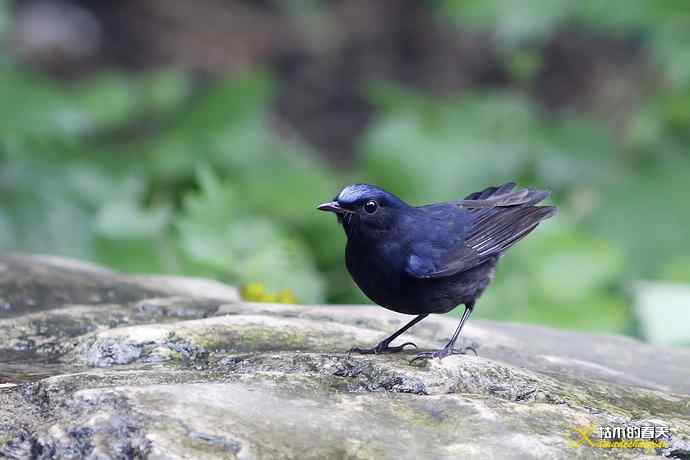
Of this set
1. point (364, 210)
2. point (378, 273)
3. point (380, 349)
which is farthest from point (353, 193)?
point (380, 349)

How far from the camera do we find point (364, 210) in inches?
138

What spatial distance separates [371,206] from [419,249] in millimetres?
236

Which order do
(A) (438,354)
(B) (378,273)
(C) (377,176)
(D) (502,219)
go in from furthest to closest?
1. (C) (377,176)
2. (D) (502,219)
3. (B) (378,273)
4. (A) (438,354)

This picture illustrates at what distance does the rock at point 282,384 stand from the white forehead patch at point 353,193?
45 cm

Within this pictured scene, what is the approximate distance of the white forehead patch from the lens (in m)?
3.47

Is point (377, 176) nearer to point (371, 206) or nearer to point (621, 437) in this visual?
point (371, 206)

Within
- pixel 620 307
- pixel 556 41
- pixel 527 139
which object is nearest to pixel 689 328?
pixel 620 307

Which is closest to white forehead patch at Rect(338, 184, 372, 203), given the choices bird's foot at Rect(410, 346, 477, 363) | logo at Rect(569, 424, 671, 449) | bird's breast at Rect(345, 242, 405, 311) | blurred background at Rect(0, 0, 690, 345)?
bird's breast at Rect(345, 242, 405, 311)

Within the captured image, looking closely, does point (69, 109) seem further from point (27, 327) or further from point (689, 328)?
point (689, 328)

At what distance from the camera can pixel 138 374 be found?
8.91ft

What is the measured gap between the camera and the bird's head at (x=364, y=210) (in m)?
3.48

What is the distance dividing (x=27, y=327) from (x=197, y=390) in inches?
39.7

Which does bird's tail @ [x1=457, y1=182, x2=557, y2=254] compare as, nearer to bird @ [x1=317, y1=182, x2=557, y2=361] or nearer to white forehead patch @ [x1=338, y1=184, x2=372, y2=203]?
bird @ [x1=317, y1=182, x2=557, y2=361]

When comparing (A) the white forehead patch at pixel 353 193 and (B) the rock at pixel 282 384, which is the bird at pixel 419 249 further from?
(B) the rock at pixel 282 384
